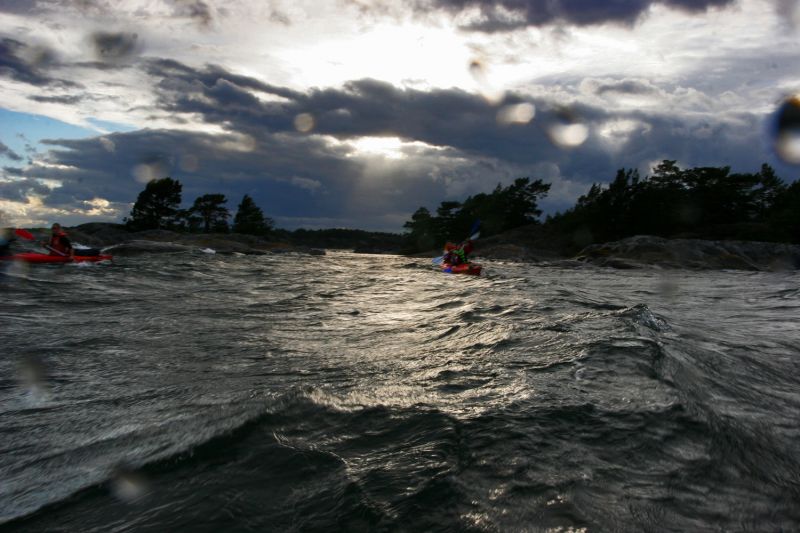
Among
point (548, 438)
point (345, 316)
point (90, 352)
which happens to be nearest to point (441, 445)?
point (548, 438)

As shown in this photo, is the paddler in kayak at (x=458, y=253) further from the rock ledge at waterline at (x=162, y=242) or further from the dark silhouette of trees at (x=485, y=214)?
the dark silhouette of trees at (x=485, y=214)

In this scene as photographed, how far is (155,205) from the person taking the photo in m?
52.5

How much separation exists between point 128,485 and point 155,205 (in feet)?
188

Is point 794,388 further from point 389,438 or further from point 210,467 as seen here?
point 210,467

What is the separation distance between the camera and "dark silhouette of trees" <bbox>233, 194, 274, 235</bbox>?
61531 millimetres

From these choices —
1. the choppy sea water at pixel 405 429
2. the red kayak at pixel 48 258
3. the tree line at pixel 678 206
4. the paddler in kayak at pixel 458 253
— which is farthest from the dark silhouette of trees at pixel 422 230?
the choppy sea water at pixel 405 429

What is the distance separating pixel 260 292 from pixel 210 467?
954 centimetres

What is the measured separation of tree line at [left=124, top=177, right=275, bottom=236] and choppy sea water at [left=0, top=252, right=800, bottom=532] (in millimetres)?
51582

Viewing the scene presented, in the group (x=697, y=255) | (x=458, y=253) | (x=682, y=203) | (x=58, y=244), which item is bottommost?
(x=58, y=244)

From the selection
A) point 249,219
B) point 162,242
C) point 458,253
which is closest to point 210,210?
point 249,219

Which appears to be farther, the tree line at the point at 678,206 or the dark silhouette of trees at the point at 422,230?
the dark silhouette of trees at the point at 422,230

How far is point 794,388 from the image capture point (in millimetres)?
3955

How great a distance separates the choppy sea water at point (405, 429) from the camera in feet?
6.90

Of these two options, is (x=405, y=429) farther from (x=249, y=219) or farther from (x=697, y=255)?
(x=249, y=219)
